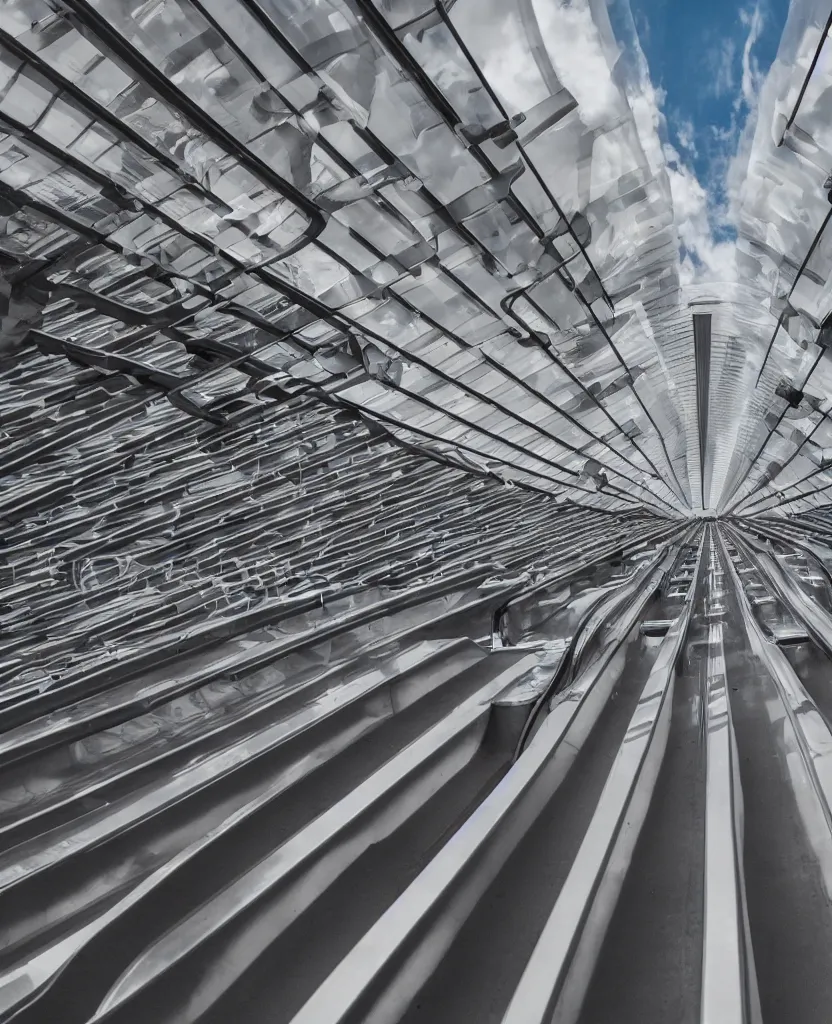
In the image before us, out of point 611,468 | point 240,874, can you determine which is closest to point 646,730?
point 240,874

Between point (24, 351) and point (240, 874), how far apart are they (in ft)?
11.6

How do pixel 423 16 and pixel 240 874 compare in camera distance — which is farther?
pixel 423 16

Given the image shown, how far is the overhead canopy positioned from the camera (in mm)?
3551

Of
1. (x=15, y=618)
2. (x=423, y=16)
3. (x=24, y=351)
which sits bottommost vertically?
(x=15, y=618)

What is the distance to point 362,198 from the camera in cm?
504

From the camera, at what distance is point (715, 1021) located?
185cm

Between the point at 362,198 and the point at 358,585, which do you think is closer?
the point at 362,198

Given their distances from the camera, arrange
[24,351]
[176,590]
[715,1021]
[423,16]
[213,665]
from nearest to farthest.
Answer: [715,1021] < [423,16] < [24,351] < [213,665] < [176,590]

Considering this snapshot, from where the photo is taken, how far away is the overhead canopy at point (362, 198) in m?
3.55

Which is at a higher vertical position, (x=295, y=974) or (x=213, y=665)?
(x=213, y=665)

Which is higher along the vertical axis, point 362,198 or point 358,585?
point 362,198

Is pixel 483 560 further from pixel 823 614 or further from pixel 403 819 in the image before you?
→ pixel 403 819

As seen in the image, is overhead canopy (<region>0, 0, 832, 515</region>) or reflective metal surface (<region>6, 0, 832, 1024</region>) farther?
overhead canopy (<region>0, 0, 832, 515</region>)

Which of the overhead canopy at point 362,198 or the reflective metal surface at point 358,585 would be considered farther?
the overhead canopy at point 362,198
